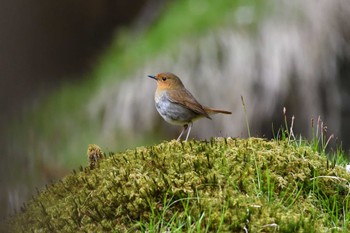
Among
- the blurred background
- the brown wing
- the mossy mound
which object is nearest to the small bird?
the brown wing

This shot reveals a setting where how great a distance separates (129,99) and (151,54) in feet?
1.91

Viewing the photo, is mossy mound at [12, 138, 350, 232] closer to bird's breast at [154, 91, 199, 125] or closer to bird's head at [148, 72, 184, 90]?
bird's breast at [154, 91, 199, 125]

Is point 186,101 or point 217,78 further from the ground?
point 186,101

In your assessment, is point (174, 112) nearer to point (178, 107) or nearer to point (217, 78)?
point (178, 107)

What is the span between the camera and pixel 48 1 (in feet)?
41.2

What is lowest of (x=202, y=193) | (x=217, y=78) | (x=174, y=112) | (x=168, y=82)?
(x=217, y=78)

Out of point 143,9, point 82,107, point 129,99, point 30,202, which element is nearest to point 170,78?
point 30,202

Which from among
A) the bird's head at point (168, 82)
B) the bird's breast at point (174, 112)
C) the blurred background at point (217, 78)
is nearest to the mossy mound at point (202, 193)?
the bird's breast at point (174, 112)

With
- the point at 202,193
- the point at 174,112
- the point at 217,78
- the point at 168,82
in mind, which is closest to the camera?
the point at 202,193

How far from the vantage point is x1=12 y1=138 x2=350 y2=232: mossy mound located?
12.9 ft

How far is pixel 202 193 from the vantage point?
4051 mm

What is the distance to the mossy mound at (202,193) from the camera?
154 inches

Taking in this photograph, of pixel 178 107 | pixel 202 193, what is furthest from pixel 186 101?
pixel 202 193

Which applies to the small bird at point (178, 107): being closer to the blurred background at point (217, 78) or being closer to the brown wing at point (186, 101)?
the brown wing at point (186, 101)
